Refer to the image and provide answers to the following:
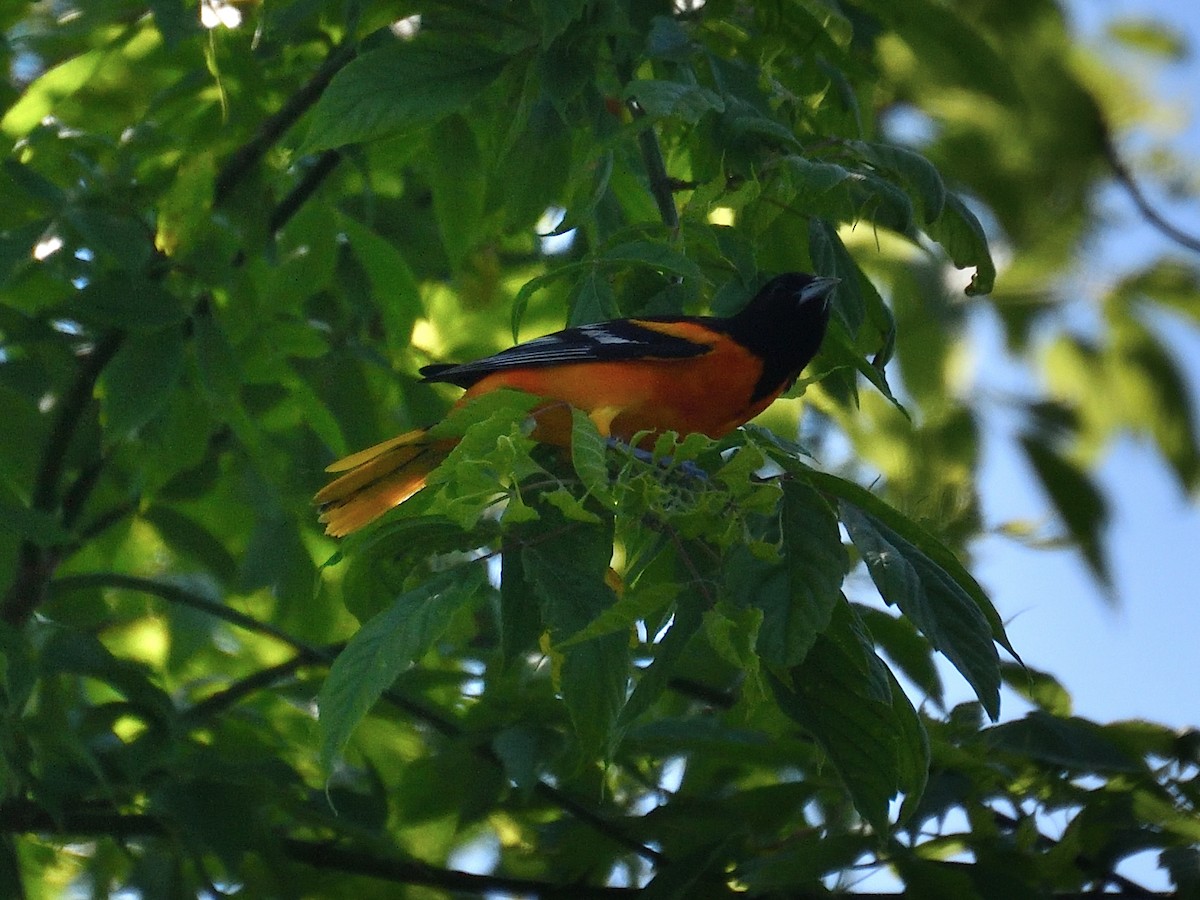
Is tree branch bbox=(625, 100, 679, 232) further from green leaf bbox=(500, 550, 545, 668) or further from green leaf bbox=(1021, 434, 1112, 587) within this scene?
green leaf bbox=(1021, 434, 1112, 587)

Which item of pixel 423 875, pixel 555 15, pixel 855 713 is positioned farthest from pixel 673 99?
pixel 423 875

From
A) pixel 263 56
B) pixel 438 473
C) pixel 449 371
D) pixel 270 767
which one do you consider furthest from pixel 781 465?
pixel 263 56

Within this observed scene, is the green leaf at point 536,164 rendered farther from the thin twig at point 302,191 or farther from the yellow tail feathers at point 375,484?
the thin twig at point 302,191

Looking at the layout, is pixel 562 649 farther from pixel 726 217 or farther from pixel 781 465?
pixel 726 217

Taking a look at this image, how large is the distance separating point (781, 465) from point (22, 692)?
169cm

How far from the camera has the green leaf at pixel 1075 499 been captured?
4.05m

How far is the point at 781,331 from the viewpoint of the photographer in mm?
3664

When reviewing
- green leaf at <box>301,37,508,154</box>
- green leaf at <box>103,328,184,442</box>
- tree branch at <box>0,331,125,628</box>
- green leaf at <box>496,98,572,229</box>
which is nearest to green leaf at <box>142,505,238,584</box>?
tree branch at <box>0,331,125,628</box>

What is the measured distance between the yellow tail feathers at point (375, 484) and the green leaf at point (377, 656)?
129 centimetres

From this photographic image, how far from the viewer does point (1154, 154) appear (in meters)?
3.34

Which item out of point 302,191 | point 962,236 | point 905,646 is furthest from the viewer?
point 302,191

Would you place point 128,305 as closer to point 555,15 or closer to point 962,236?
point 555,15

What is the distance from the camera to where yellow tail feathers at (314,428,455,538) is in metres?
3.39

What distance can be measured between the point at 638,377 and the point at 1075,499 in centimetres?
166
